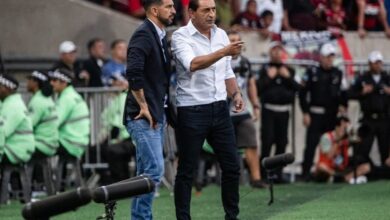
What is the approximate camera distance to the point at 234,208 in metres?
14.4

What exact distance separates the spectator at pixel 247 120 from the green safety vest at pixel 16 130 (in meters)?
2.88

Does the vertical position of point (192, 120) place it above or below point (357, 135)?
above

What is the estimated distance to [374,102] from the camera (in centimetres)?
2331

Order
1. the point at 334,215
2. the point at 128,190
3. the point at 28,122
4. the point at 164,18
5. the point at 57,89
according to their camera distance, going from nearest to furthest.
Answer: the point at 128,190, the point at 164,18, the point at 334,215, the point at 28,122, the point at 57,89

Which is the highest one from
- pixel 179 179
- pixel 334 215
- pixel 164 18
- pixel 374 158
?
pixel 164 18

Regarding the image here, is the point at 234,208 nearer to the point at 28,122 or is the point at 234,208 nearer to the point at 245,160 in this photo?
the point at 28,122

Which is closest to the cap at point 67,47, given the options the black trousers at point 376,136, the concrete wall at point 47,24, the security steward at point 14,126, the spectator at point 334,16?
the concrete wall at point 47,24

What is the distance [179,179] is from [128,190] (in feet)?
6.62

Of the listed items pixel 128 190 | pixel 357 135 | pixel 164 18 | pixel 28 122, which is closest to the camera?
pixel 128 190

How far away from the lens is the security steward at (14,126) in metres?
19.3

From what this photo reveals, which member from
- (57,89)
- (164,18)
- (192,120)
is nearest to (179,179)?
(192,120)

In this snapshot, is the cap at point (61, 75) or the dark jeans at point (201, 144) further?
the cap at point (61, 75)

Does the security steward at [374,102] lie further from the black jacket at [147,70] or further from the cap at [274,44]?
the black jacket at [147,70]

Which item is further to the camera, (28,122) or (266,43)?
(266,43)
